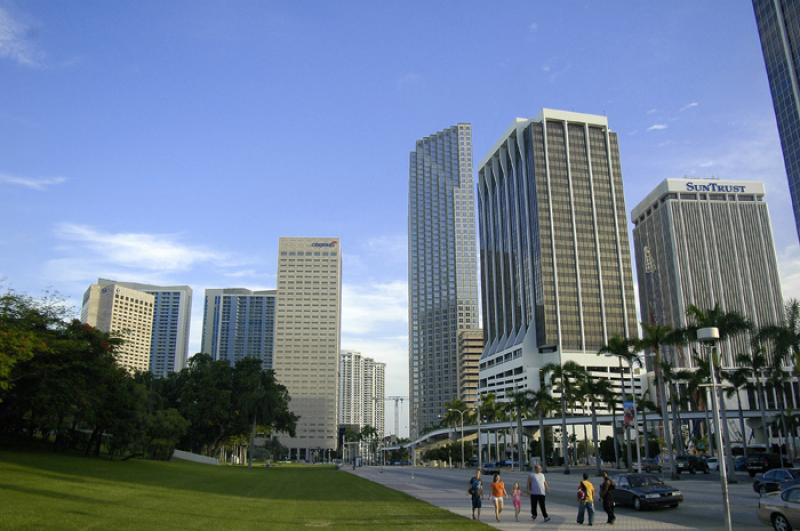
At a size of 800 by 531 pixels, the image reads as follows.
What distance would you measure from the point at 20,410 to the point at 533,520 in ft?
119

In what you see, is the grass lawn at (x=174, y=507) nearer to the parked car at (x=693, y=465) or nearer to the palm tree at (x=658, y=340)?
the palm tree at (x=658, y=340)

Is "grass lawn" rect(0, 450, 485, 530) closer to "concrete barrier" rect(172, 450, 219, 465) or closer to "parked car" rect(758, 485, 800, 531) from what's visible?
"parked car" rect(758, 485, 800, 531)

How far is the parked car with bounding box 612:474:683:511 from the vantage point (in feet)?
90.6

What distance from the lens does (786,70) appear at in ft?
398

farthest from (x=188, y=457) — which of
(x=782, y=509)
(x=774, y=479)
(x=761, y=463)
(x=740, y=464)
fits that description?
(x=782, y=509)

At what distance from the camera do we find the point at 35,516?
19922 millimetres

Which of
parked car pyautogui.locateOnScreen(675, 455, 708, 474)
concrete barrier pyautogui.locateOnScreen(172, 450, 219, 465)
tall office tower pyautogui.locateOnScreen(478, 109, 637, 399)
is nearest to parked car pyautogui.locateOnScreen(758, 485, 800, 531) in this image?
parked car pyautogui.locateOnScreen(675, 455, 708, 474)

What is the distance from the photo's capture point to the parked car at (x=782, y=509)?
18.4 metres

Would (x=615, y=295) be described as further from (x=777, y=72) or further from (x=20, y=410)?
(x=20, y=410)

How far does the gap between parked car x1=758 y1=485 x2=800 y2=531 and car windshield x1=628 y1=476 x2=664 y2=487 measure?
8.90 metres

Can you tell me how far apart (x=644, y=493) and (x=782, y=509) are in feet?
30.5

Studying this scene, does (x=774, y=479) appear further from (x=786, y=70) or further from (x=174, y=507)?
(x=786, y=70)

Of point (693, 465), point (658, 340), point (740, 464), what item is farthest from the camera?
point (693, 465)

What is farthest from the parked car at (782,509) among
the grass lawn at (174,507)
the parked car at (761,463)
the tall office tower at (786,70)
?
the tall office tower at (786,70)
